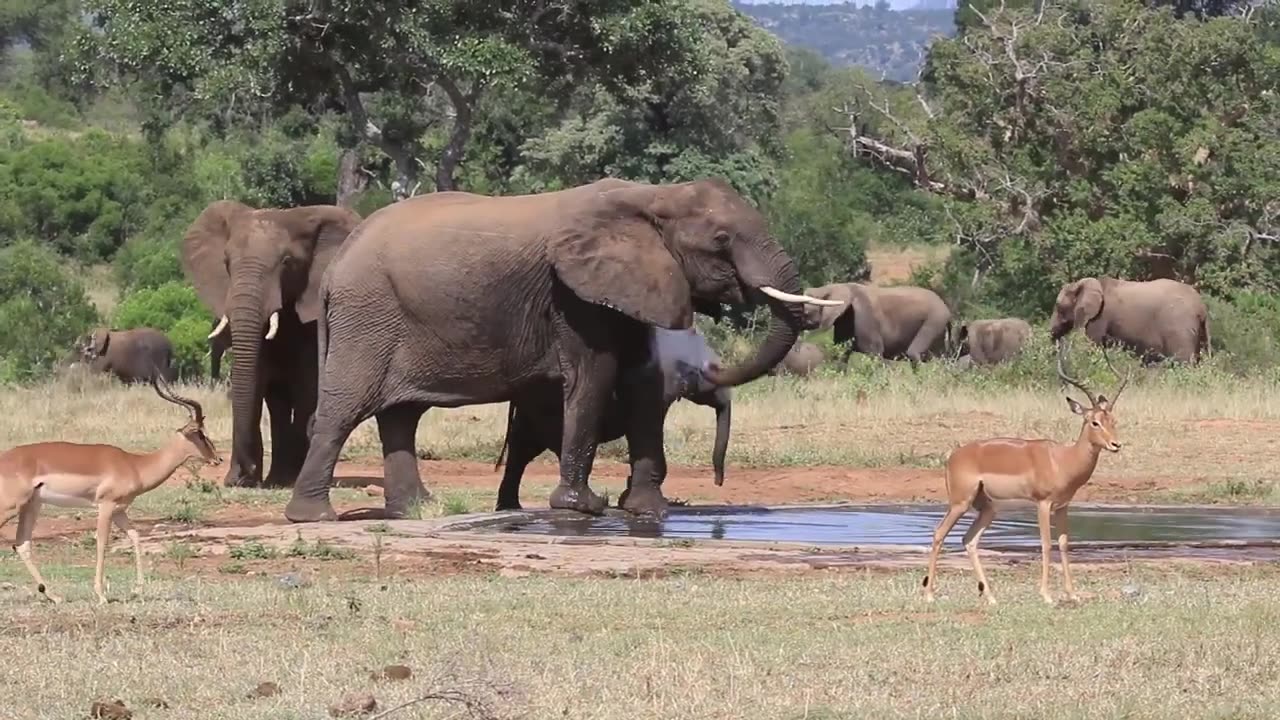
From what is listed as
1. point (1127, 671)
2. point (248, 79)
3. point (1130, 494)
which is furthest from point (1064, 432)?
point (1127, 671)

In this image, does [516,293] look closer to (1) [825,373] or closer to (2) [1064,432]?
(2) [1064,432]

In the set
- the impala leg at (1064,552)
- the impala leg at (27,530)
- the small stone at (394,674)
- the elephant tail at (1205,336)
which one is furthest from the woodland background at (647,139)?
the small stone at (394,674)

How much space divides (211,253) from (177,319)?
16869 millimetres

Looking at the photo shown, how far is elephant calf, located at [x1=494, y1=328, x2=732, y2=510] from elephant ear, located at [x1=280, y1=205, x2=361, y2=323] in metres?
3.33

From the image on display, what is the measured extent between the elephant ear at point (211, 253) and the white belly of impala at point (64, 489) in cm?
961

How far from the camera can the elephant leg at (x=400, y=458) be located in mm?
16703

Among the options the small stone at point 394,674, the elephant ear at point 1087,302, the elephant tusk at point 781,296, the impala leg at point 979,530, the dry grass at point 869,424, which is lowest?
the dry grass at point 869,424

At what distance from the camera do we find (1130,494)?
20.1 m

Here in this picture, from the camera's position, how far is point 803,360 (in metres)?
35.7

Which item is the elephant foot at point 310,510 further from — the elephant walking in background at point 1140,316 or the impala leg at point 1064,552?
the elephant walking in background at point 1140,316

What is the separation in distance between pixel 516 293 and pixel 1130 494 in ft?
22.0

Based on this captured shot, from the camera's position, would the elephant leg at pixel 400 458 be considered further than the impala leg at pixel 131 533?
Yes

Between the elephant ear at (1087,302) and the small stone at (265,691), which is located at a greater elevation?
the elephant ear at (1087,302)

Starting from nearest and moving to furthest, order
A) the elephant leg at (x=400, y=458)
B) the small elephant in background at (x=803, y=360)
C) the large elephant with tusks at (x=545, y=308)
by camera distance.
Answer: the large elephant with tusks at (x=545, y=308) → the elephant leg at (x=400, y=458) → the small elephant in background at (x=803, y=360)
